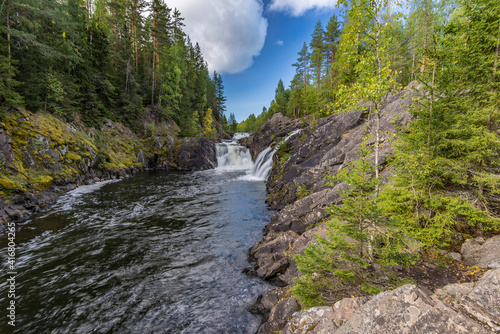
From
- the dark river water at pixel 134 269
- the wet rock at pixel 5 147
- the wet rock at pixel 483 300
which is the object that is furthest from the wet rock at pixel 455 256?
the wet rock at pixel 5 147

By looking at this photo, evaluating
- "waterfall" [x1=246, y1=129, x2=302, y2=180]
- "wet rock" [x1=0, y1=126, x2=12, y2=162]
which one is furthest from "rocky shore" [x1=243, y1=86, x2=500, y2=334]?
"wet rock" [x1=0, y1=126, x2=12, y2=162]

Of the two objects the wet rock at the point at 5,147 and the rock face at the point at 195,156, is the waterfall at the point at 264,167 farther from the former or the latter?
the wet rock at the point at 5,147

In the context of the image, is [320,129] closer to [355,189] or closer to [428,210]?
[428,210]

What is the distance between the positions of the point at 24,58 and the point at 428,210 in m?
27.8

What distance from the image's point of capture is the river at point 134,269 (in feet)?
17.3

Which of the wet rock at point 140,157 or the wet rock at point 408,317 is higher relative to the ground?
the wet rock at point 140,157

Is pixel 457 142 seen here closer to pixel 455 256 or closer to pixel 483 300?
pixel 455 256

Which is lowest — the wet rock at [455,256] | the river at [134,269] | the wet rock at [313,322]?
the river at [134,269]

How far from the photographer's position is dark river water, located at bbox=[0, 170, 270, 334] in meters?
5.28

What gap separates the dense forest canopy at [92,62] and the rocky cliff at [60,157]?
1.58m

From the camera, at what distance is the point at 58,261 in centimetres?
754

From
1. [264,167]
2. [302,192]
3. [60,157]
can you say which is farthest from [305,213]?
[60,157]

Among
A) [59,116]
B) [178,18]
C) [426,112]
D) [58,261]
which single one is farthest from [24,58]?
[178,18]

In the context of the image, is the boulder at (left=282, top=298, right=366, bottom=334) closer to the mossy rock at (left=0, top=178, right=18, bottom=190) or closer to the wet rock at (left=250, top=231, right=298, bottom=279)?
the wet rock at (left=250, top=231, right=298, bottom=279)
